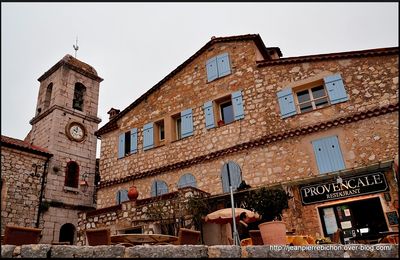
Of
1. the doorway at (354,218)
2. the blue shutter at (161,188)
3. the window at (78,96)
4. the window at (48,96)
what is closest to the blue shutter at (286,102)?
the doorway at (354,218)

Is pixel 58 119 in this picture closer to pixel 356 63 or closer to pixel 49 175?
pixel 49 175

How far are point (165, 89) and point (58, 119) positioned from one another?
757cm

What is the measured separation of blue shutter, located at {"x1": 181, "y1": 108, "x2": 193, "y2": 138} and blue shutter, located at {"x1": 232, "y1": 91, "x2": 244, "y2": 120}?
2086 millimetres

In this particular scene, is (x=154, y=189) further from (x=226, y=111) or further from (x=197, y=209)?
(x=226, y=111)

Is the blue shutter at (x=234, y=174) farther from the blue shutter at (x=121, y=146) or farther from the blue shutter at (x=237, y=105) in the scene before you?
the blue shutter at (x=121, y=146)

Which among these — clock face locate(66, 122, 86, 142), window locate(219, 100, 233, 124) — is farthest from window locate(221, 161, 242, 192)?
clock face locate(66, 122, 86, 142)

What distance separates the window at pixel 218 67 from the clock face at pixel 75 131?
32.3ft

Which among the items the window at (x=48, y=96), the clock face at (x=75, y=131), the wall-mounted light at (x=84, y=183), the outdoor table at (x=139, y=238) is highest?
the window at (x=48, y=96)

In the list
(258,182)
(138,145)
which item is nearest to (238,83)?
(258,182)

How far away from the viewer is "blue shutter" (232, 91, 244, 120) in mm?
12164

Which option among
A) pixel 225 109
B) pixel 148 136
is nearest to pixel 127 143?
pixel 148 136

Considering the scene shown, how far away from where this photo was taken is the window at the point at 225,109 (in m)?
12.3

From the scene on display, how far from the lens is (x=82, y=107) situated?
798 inches

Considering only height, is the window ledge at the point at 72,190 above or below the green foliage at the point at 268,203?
above
